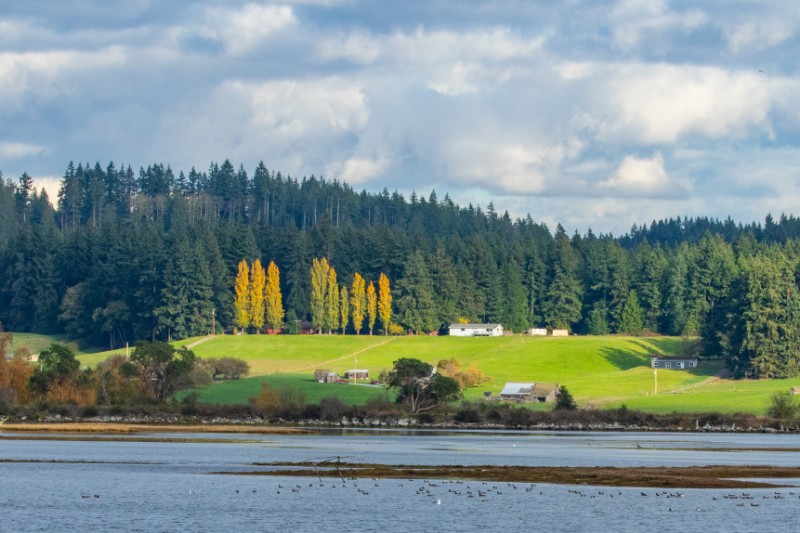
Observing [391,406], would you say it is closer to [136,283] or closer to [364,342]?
[364,342]

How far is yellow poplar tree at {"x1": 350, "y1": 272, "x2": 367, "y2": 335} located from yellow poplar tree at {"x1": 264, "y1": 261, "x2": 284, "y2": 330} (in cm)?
1085

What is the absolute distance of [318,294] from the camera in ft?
627

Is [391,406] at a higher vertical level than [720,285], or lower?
lower

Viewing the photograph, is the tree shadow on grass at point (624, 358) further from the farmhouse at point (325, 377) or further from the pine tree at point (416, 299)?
the farmhouse at point (325, 377)

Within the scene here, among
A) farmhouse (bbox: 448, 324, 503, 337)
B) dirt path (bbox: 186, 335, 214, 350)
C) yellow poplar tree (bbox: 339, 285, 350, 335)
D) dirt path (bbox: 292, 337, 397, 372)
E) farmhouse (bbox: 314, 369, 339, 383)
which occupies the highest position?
yellow poplar tree (bbox: 339, 285, 350, 335)

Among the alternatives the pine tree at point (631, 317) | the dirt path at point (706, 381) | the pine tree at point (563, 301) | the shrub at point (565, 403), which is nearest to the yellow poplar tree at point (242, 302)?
the pine tree at point (563, 301)

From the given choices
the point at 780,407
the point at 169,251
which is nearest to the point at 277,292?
the point at 169,251

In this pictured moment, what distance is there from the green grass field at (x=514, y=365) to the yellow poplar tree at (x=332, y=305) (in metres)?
7.31

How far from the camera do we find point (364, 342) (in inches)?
7072

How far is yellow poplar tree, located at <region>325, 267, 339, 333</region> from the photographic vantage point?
19075 centimetres

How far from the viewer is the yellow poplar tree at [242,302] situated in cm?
18838

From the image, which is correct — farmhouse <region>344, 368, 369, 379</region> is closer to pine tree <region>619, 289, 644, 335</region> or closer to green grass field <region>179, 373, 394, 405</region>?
green grass field <region>179, 373, 394, 405</region>

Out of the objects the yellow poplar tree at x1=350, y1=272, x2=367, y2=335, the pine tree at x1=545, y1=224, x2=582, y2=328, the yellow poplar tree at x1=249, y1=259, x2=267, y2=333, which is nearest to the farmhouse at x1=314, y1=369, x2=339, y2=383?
the yellow poplar tree at x1=249, y1=259, x2=267, y2=333

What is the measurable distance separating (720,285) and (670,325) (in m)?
10.4
